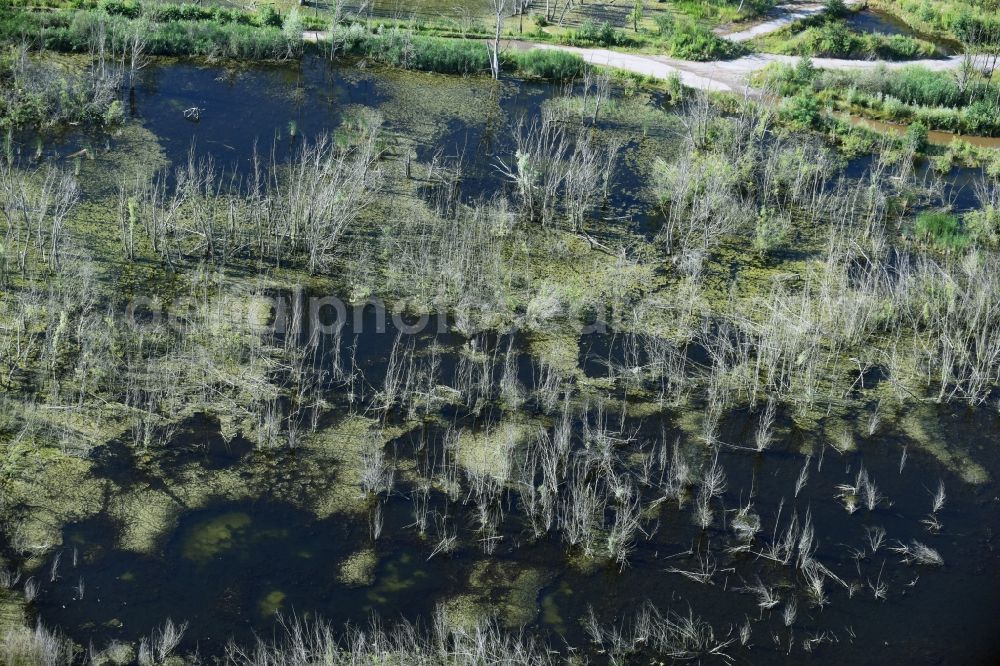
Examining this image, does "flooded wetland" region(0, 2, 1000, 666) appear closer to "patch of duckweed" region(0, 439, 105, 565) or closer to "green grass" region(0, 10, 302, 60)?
"patch of duckweed" region(0, 439, 105, 565)

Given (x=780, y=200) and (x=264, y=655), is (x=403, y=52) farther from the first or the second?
(x=264, y=655)

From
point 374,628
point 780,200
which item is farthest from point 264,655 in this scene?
point 780,200

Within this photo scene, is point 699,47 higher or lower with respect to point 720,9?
lower

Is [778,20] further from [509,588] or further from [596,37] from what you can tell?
[509,588]

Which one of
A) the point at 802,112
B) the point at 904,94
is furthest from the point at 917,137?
the point at 904,94

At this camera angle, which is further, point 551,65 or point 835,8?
point 835,8

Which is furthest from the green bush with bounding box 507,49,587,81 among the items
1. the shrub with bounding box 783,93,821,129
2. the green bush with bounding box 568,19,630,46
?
the shrub with bounding box 783,93,821,129

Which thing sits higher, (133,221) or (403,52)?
(403,52)

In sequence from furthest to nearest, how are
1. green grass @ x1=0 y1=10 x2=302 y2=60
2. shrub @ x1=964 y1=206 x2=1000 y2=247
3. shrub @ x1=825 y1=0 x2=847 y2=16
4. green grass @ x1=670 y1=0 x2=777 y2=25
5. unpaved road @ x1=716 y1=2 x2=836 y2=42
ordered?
shrub @ x1=825 y1=0 x2=847 y2=16 < green grass @ x1=670 y1=0 x2=777 y2=25 < unpaved road @ x1=716 y1=2 x2=836 y2=42 < green grass @ x1=0 y1=10 x2=302 y2=60 < shrub @ x1=964 y1=206 x2=1000 y2=247
